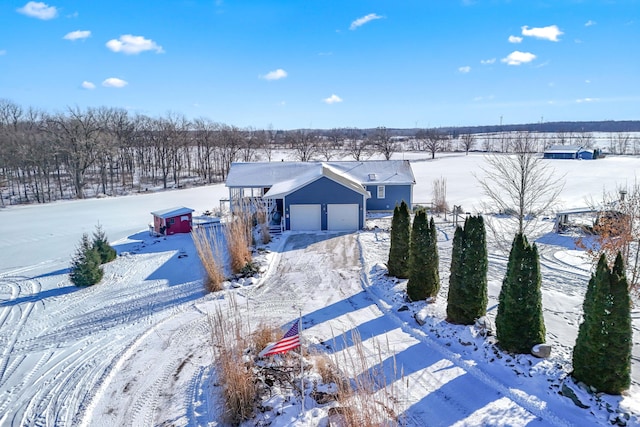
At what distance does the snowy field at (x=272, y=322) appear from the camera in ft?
23.6

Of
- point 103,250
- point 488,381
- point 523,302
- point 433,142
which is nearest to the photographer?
point 488,381

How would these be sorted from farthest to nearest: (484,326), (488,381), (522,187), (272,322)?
(522,187)
(272,322)
(484,326)
(488,381)

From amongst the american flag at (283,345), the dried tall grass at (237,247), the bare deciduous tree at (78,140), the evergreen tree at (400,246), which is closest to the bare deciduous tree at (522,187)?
the evergreen tree at (400,246)

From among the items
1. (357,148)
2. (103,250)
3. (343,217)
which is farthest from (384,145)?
(103,250)

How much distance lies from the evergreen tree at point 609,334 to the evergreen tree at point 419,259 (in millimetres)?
4685

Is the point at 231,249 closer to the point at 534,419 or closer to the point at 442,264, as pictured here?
the point at 442,264

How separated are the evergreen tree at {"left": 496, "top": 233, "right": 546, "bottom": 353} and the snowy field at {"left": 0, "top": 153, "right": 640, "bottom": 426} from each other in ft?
1.22

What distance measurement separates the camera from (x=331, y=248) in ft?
62.1

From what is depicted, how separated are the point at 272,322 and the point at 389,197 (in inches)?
681

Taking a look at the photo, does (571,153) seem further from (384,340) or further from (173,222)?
(384,340)

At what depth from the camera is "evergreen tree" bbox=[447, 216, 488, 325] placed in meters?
9.71

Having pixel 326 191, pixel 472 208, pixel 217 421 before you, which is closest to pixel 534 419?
pixel 217 421

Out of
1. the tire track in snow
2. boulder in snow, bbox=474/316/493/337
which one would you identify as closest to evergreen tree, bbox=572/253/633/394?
the tire track in snow

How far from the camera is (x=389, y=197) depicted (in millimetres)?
26859
